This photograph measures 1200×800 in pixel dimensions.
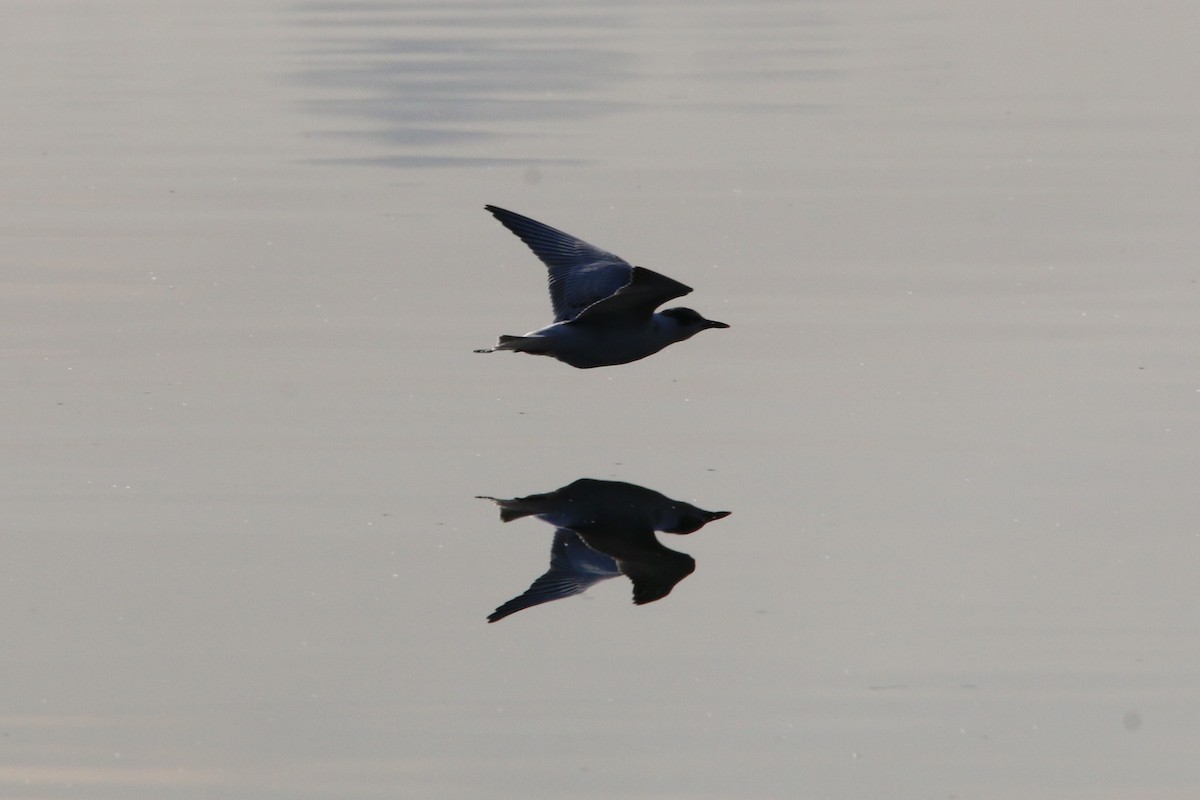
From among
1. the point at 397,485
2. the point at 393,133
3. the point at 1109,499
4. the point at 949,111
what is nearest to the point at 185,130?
the point at 393,133

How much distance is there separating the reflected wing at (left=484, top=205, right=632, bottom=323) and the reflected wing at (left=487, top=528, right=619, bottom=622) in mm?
2172

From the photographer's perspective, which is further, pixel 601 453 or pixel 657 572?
pixel 601 453

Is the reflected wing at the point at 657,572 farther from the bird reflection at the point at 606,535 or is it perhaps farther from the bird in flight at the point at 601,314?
the bird in flight at the point at 601,314

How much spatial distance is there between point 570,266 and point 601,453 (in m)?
1.54

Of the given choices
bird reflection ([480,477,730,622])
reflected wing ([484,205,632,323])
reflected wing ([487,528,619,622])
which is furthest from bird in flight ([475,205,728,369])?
reflected wing ([487,528,619,622])

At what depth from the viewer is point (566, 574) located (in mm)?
7082

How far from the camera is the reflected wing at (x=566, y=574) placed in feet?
22.5

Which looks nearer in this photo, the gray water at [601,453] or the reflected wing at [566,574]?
the gray water at [601,453]

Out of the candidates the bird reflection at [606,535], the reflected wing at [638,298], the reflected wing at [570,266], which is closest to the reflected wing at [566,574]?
the bird reflection at [606,535]

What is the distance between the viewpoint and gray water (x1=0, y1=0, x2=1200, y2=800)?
5.88m

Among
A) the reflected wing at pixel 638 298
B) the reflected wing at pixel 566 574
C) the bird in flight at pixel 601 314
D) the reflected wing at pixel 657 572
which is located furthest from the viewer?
the bird in flight at pixel 601 314

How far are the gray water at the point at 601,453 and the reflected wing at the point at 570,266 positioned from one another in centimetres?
45

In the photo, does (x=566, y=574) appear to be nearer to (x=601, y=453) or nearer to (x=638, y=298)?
(x=601, y=453)

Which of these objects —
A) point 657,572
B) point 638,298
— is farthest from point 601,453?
point 657,572
